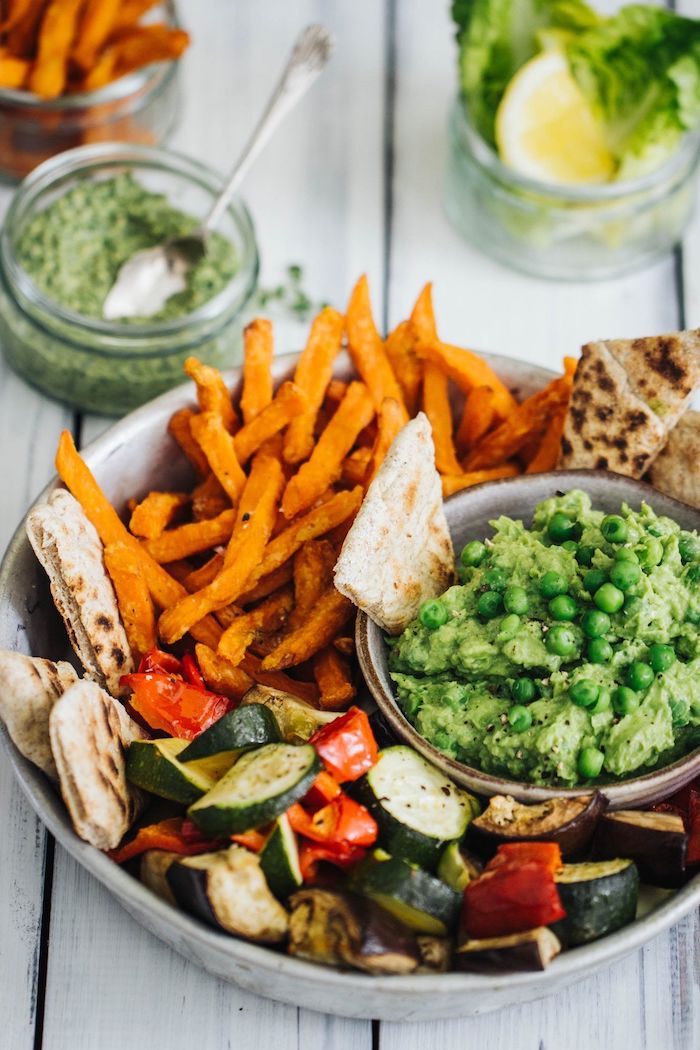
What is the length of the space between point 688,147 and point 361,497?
8.15 ft

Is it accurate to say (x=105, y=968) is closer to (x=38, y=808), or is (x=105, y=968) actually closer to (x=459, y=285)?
(x=38, y=808)

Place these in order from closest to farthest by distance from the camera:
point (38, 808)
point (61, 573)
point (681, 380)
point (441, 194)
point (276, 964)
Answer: point (276, 964)
point (38, 808)
point (61, 573)
point (681, 380)
point (441, 194)

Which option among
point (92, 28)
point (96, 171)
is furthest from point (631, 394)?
point (92, 28)

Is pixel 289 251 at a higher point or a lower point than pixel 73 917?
higher

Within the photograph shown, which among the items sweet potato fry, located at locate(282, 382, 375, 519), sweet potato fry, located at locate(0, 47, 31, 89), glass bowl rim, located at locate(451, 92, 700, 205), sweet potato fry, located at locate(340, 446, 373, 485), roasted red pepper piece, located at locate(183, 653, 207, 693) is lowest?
roasted red pepper piece, located at locate(183, 653, 207, 693)

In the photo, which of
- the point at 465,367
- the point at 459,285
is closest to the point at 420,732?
the point at 465,367

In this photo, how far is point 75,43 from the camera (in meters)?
5.46

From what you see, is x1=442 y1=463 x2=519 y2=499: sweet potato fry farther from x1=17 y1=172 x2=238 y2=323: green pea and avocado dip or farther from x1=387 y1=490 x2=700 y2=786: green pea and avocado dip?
x1=17 y1=172 x2=238 y2=323: green pea and avocado dip

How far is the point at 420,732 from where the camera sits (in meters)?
3.69

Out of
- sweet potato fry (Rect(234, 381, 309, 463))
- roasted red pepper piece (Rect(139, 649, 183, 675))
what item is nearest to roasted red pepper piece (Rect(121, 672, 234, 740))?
roasted red pepper piece (Rect(139, 649, 183, 675))

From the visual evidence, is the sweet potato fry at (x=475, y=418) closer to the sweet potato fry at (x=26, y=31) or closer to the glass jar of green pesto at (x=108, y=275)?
the glass jar of green pesto at (x=108, y=275)

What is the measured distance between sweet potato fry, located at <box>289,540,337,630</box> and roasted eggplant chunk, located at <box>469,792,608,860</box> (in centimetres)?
88

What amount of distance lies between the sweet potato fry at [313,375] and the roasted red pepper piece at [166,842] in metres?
1.26

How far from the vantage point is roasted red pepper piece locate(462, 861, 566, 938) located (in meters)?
3.24
